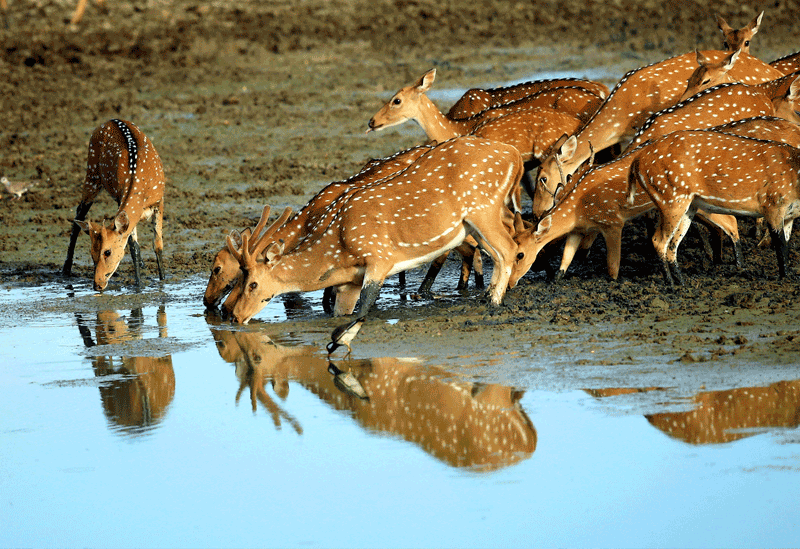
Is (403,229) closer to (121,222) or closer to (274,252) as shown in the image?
(274,252)

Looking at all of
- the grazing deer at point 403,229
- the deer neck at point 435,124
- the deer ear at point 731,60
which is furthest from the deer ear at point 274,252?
the deer ear at point 731,60

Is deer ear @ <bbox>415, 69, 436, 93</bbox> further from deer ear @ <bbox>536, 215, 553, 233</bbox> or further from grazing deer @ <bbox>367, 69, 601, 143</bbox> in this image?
deer ear @ <bbox>536, 215, 553, 233</bbox>

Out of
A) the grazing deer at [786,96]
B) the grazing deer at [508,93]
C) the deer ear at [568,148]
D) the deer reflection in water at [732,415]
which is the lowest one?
the deer reflection in water at [732,415]

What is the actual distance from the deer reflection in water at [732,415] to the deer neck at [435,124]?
6481 mm

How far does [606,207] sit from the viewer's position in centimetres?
978

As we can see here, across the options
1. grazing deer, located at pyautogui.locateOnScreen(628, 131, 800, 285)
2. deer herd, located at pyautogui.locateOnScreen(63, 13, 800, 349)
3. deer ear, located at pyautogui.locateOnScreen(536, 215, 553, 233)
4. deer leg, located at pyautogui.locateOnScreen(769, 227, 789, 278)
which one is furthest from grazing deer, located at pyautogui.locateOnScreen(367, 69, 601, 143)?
deer leg, located at pyautogui.locateOnScreen(769, 227, 789, 278)

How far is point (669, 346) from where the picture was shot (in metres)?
7.34

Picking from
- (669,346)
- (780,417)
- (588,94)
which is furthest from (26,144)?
(780,417)

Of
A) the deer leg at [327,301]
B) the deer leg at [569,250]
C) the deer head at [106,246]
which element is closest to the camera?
the deer leg at [327,301]

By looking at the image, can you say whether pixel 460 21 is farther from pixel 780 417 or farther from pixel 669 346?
pixel 780 417

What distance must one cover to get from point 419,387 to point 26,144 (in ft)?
39.3

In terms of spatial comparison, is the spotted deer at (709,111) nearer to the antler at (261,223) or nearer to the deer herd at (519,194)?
the deer herd at (519,194)

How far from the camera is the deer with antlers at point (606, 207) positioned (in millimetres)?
9727

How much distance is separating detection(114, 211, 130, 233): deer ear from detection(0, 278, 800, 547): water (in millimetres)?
3247
